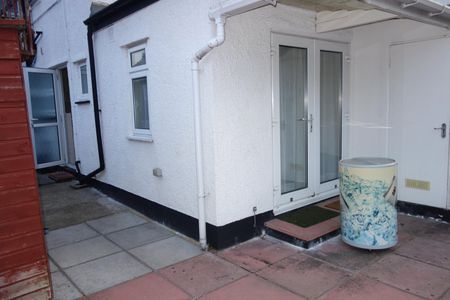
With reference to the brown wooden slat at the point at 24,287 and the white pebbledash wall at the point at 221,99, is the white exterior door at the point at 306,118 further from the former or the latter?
the brown wooden slat at the point at 24,287

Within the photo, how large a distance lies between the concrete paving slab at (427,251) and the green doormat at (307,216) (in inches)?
35.9

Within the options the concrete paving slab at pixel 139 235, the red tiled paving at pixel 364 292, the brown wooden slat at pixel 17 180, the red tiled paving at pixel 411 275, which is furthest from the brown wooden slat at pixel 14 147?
the red tiled paving at pixel 411 275

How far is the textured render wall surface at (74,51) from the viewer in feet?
20.9

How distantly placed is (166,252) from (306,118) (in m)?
2.36

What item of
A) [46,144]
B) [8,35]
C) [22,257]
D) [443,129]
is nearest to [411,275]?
[443,129]

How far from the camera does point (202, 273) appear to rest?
3.35 meters

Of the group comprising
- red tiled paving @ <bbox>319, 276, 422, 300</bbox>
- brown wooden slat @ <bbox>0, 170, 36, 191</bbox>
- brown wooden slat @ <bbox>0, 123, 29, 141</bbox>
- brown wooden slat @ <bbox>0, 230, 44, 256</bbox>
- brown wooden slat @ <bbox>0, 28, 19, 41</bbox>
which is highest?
brown wooden slat @ <bbox>0, 28, 19, 41</bbox>

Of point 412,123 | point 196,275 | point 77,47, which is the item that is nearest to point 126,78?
point 77,47

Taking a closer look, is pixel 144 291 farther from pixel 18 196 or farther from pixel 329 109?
pixel 329 109

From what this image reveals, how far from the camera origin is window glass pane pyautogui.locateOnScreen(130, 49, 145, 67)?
4.85m

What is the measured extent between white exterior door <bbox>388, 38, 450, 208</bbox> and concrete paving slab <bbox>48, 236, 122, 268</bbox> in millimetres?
3639

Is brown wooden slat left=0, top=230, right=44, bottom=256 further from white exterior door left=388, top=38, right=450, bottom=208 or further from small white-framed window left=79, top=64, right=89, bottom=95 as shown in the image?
small white-framed window left=79, top=64, right=89, bottom=95

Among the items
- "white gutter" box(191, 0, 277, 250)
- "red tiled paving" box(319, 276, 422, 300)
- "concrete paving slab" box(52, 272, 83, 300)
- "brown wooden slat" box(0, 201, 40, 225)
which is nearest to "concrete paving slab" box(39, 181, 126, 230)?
"concrete paving slab" box(52, 272, 83, 300)

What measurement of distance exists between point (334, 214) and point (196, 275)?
6.52 ft
